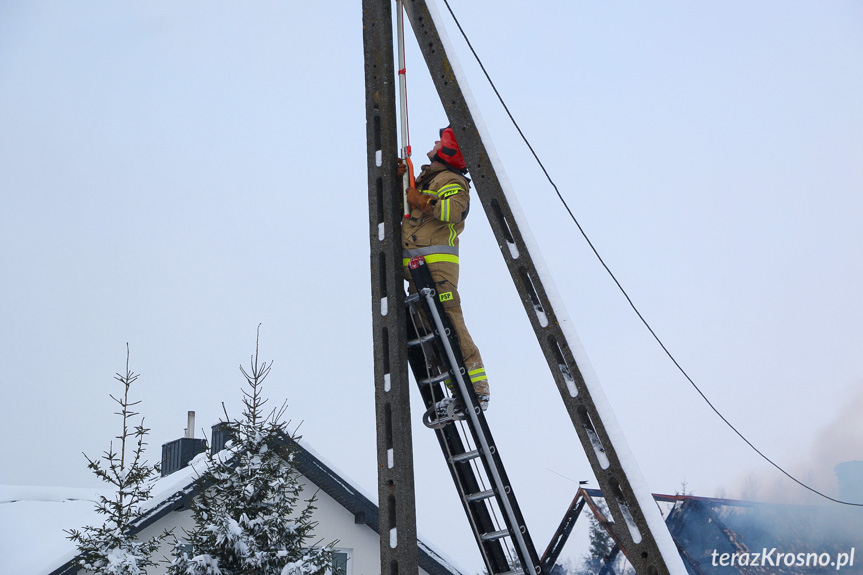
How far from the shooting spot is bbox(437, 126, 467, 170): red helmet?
559 cm

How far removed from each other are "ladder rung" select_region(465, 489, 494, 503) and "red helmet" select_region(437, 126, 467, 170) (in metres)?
2.14

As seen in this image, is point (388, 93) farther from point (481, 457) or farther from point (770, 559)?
point (770, 559)

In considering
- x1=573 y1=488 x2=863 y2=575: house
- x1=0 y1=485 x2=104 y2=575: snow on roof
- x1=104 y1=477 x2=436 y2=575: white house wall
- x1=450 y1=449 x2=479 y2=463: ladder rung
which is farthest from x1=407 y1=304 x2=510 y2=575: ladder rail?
x1=104 y1=477 x2=436 y2=575: white house wall

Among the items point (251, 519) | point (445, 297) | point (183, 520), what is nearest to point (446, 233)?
point (445, 297)

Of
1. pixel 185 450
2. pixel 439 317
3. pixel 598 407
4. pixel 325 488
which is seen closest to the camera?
pixel 598 407

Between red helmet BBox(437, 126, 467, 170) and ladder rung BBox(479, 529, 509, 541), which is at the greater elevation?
red helmet BBox(437, 126, 467, 170)

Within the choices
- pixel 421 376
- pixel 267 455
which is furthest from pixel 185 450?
pixel 421 376

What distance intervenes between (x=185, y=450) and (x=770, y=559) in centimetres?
1063

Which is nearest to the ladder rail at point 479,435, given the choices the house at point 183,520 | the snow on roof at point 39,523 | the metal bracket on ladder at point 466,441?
the metal bracket on ladder at point 466,441

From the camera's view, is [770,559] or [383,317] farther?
[770,559]

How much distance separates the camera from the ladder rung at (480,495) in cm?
507

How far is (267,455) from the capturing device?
8.06 m

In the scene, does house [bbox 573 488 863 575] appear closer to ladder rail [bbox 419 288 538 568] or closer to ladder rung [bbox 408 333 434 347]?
ladder rail [bbox 419 288 538 568]

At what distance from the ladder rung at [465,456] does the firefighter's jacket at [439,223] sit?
1245 mm
